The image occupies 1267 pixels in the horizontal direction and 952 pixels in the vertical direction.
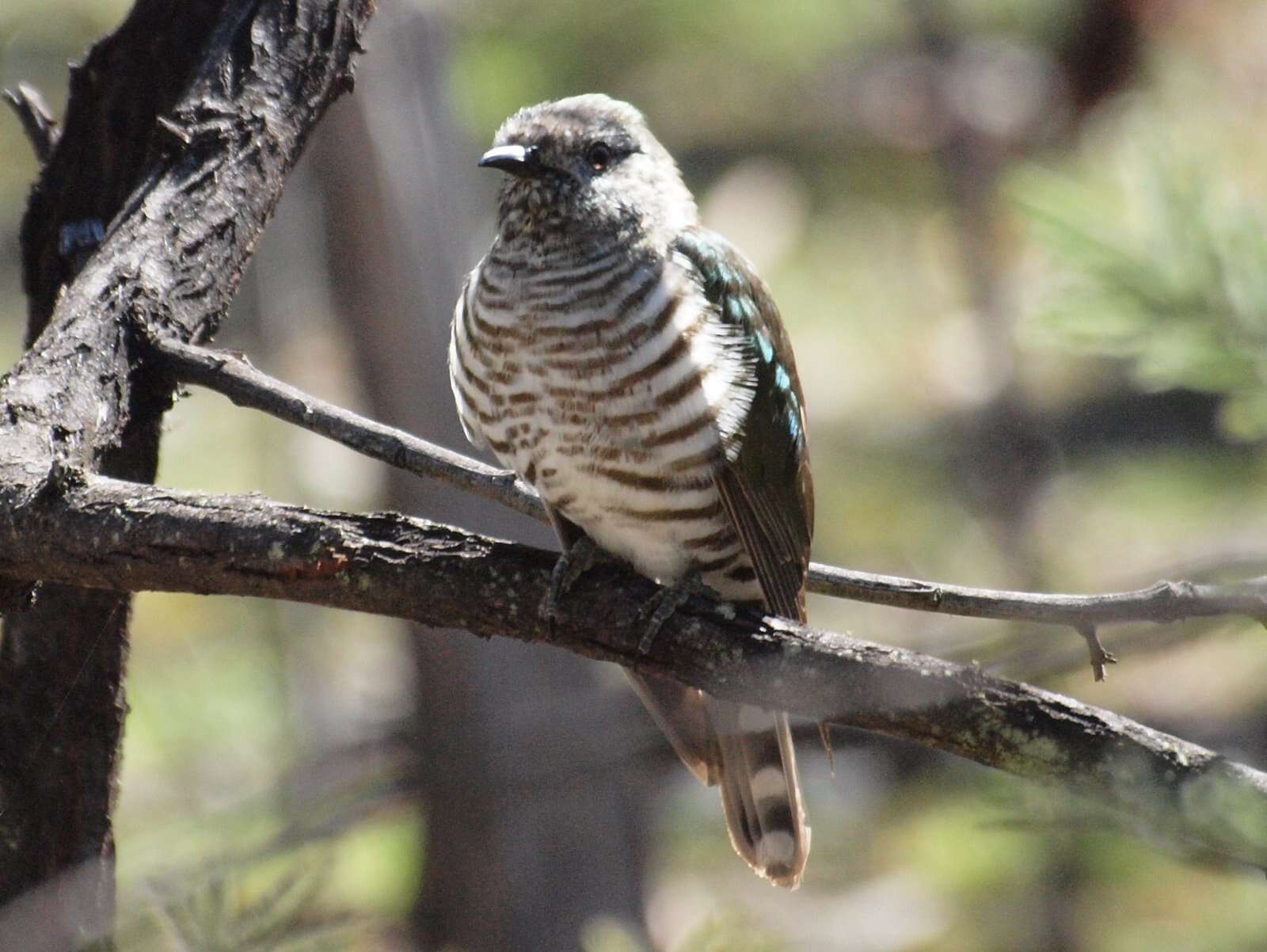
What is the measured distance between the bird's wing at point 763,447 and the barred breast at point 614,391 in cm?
4

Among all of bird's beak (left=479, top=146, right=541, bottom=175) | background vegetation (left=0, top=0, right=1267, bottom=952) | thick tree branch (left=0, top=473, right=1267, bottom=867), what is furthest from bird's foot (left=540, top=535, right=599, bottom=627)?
background vegetation (left=0, top=0, right=1267, bottom=952)

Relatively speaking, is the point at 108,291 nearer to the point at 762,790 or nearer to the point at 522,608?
the point at 522,608

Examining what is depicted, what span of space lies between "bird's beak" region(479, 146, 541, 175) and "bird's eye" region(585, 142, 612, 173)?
139mm

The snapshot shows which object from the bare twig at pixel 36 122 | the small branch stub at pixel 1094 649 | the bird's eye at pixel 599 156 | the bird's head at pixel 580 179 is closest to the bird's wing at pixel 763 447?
the bird's head at pixel 580 179

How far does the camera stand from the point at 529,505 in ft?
10.1

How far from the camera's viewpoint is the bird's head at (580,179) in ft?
10.7

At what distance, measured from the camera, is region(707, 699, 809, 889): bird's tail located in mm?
3336

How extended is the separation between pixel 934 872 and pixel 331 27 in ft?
11.5

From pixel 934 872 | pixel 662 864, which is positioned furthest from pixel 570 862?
pixel 934 872

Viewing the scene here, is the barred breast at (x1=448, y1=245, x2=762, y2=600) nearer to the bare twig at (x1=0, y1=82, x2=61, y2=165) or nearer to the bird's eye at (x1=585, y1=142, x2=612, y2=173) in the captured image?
the bird's eye at (x1=585, y1=142, x2=612, y2=173)

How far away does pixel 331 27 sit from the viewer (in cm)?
302

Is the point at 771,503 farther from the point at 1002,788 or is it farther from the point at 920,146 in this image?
the point at 920,146

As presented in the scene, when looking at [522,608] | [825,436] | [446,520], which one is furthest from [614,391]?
[825,436]

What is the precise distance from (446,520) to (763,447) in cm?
270
